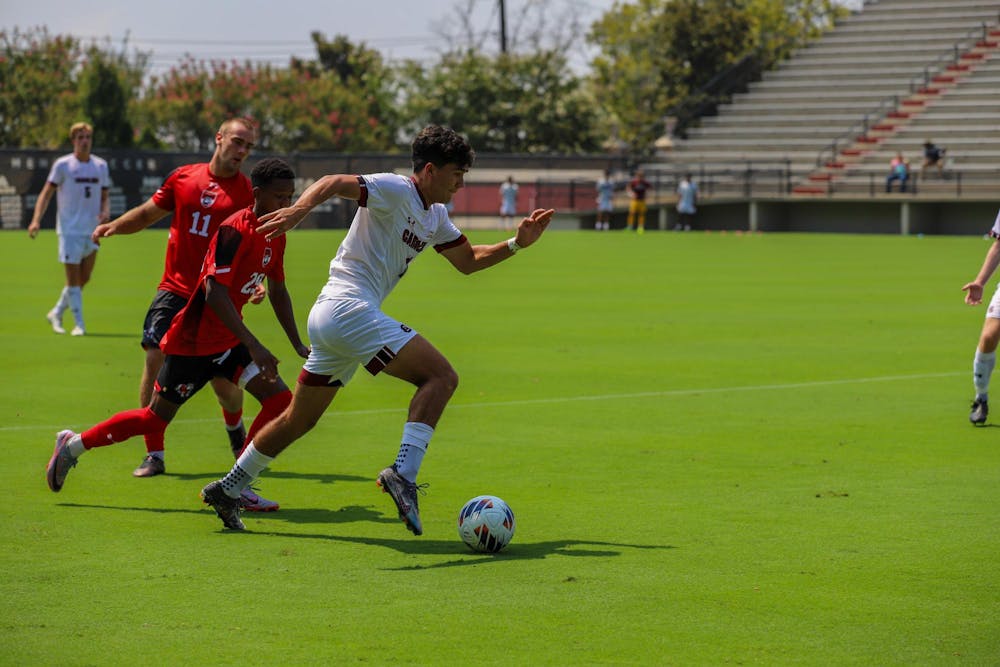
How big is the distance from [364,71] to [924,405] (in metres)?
78.9

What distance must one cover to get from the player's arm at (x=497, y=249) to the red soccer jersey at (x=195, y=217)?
6.16 feet

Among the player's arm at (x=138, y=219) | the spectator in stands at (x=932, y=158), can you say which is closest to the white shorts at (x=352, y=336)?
the player's arm at (x=138, y=219)

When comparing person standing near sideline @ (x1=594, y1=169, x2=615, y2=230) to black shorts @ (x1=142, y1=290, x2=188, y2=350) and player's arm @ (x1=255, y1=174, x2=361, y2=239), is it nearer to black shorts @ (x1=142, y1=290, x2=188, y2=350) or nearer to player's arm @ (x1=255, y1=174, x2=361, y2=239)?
black shorts @ (x1=142, y1=290, x2=188, y2=350)

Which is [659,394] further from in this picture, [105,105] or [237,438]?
[105,105]

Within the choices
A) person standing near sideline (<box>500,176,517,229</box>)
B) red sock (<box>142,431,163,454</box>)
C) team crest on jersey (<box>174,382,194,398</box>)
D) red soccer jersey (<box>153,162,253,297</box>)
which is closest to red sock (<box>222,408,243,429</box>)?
red sock (<box>142,431,163,454</box>)

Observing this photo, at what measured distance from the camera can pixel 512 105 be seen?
77.2 m

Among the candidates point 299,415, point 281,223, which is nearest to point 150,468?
point 299,415

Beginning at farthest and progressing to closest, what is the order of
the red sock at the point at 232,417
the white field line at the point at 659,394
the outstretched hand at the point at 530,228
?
the white field line at the point at 659,394, the red sock at the point at 232,417, the outstretched hand at the point at 530,228

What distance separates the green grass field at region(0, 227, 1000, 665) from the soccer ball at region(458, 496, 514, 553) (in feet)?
0.31

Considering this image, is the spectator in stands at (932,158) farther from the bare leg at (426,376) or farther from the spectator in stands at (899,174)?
the bare leg at (426,376)

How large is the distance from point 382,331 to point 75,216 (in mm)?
12028

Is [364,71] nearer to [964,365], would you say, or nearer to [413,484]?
[964,365]

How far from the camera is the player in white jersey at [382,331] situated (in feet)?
24.6

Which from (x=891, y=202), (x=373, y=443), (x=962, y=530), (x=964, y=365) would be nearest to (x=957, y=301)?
(x=964, y=365)
